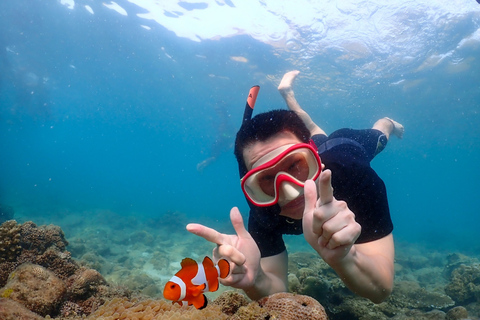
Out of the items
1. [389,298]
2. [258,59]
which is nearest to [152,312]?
[389,298]

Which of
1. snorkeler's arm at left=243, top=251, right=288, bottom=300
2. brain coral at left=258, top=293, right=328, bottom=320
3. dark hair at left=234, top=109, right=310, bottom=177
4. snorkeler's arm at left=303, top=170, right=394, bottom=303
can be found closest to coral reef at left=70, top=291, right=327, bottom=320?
brain coral at left=258, top=293, right=328, bottom=320

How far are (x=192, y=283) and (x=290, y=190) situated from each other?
1.46 metres

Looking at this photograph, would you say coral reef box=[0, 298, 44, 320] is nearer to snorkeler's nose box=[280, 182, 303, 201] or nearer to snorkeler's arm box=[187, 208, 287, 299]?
snorkeler's arm box=[187, 208, 287, 299]

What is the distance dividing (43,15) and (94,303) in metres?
25.6

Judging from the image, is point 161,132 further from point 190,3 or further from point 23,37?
point 190,3

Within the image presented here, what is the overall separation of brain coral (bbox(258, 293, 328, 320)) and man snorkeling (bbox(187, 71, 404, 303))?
0.30 m

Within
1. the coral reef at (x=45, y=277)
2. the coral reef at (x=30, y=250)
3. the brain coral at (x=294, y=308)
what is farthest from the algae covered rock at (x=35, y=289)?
the brain coral at (x=294, y=308)

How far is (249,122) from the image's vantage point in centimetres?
337

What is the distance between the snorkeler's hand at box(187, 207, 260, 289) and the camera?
2070mm

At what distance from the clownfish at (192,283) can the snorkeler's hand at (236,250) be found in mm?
501

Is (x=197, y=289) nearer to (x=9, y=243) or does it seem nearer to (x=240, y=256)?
(x=240, y=256)

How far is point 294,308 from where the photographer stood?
219 centimetres

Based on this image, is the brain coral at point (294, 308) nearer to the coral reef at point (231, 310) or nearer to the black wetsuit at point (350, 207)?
the coral reef at point (231, 310)

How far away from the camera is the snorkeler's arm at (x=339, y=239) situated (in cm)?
165
